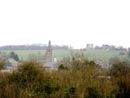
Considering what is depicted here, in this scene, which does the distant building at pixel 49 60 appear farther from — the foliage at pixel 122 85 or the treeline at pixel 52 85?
the treeline at pixel 52 85

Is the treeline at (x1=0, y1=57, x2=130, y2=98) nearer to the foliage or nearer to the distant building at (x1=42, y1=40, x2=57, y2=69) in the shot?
the foliage

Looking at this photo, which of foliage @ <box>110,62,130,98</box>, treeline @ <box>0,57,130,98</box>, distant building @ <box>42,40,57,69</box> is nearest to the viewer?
treeline @ <box>0,57,130,98</box>

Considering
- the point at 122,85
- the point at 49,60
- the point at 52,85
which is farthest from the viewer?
the point at 49,60

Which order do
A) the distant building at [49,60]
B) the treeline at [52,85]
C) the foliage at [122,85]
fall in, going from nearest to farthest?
1. the treeline at [52,85]
2. the foliage at [122,85]
3. the distant building at [49,60]

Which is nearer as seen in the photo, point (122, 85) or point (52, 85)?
point (52, 85)

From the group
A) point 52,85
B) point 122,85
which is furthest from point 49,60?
point 52,85

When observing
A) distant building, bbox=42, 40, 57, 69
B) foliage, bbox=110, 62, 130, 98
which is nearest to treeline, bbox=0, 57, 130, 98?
foliage, bbox=110, 62, 130, 98

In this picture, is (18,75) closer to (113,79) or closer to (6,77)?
(6,77)

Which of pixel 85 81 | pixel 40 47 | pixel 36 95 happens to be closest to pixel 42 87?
pixel 36 95

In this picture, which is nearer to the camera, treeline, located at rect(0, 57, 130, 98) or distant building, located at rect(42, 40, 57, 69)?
treeline, located at rect(0, 57, 130, 98)

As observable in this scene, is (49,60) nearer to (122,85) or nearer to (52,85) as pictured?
(122,85)

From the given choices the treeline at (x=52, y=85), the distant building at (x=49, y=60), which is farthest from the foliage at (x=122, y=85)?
the distant building at (x=49, y=60)

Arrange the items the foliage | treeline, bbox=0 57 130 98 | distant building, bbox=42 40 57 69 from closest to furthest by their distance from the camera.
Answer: treeline, bbox=0 57 130 98
the foliage
distant building, bbox=42 40 57 69

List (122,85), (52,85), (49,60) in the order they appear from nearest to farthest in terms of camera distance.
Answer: (52,85)
(122,85)
(49,60)
